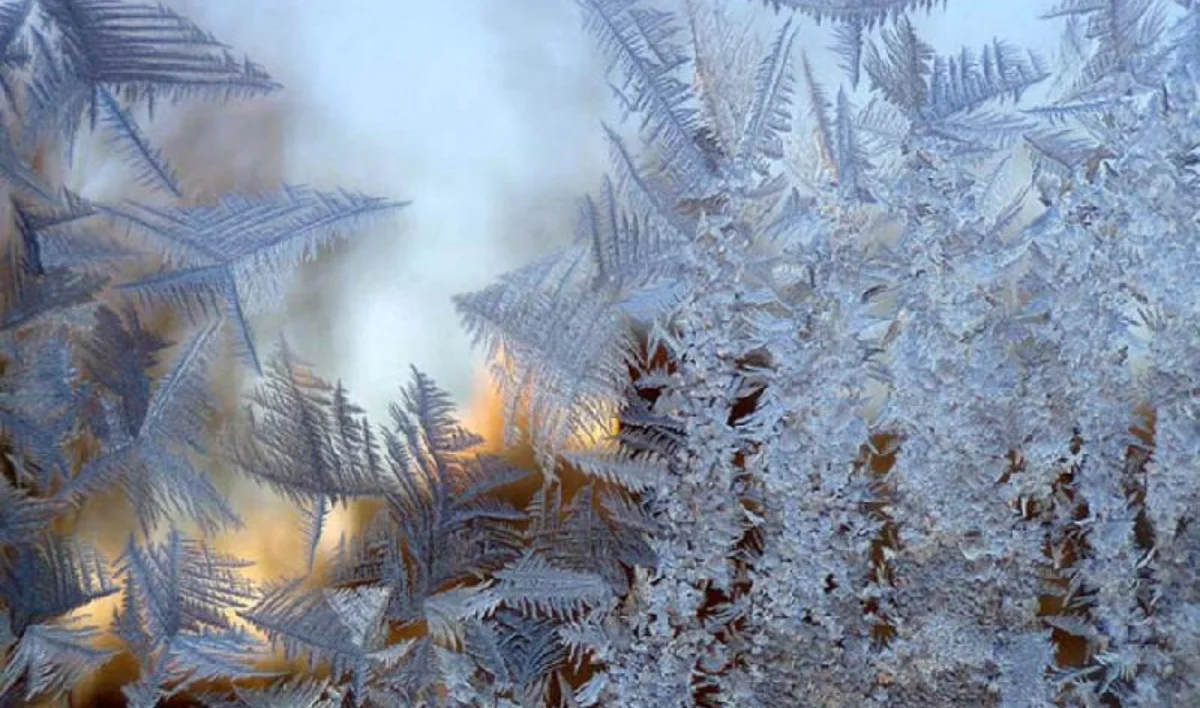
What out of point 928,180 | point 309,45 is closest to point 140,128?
point 309,45

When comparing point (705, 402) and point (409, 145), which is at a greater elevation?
point (409, 145)

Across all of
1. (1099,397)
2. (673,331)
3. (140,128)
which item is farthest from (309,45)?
(1099,397)

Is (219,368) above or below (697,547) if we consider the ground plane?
above

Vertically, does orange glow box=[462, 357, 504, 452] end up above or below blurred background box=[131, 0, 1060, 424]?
below

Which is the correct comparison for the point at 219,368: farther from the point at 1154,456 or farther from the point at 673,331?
the point at 1154,456

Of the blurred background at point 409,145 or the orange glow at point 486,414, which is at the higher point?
the blurred background at point 409,145

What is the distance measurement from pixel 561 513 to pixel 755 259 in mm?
123

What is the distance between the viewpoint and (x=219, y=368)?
1.55ft

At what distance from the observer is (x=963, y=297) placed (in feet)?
1.62

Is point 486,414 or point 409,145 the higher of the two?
point 409,145

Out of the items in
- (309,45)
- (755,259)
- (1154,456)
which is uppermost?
(309,45)

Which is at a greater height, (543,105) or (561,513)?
(543,105)

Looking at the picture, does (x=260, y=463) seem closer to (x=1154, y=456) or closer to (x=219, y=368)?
(x=219, y=368)

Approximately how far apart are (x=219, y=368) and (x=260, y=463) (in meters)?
0.04
